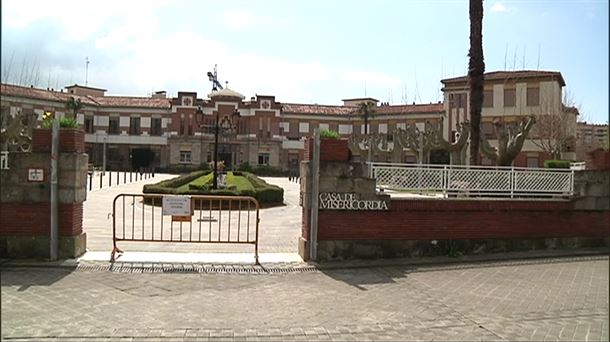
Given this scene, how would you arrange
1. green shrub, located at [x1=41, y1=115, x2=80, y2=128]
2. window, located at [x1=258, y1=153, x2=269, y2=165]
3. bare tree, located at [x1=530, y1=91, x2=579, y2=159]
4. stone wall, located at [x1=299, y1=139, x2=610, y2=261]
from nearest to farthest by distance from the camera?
green shrub, located at [x1=41, y1=115, x2=80, y2=128]
stone wall, located at [x1=299, y1=139, x2=610, y2=261]
bare tree, located at [x1=530, y1=91, x2=579, y2=159]
window, located at [x1=258, y1=153, x2=269, y2=165]

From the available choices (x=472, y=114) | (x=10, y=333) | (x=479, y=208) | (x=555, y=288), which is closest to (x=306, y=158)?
(x=479, y=208)

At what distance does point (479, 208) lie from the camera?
409 inches

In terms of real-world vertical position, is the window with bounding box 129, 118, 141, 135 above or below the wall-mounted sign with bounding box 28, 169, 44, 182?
above

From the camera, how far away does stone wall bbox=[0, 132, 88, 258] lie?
29.4ft

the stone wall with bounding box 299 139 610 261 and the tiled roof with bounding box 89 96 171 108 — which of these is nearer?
the stone wall with bounding box 299 139 610 261

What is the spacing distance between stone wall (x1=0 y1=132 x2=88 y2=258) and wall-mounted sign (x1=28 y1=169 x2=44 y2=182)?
5cm

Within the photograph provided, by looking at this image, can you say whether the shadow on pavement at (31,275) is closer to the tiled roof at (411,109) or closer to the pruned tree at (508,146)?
the pruned tree at (508,146)

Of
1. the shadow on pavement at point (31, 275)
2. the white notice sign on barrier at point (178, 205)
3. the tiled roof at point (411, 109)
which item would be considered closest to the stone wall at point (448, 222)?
the white notice sign on barrier at point (178, 205)

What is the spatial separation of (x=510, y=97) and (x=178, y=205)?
157 feet

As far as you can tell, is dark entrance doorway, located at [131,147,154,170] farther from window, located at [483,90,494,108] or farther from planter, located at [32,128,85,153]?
planter, located at [32,128,85,153]

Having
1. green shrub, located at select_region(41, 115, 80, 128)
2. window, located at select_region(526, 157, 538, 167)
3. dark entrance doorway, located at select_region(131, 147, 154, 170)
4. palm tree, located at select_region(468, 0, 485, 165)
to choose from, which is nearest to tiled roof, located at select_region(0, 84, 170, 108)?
dark entrance doorway, located at select_region(131, 147, 154, 170)

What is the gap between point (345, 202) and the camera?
31.6 feet

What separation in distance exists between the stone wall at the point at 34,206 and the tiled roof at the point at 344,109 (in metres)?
58.1

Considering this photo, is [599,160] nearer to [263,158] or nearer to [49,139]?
[49,139]
